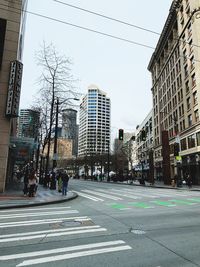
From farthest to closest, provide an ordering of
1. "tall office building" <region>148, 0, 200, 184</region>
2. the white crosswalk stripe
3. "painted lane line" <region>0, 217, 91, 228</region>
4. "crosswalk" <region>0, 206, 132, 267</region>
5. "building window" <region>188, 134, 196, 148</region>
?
"building window" <region>188, 134, 196, 148</region> < "tall office building" <region>148, 0, 200, 184</region> < "painted lane line" <region>0, 217, 91, 228</region> < the white crosswalk stripe < "crosswalk" <region>0, 206, 132, 267</region>

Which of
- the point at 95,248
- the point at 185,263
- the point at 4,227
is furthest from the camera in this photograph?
the point at 4,227

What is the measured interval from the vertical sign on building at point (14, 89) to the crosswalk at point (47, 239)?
1137cm

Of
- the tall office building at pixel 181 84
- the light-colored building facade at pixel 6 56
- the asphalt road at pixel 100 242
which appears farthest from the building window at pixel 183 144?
the asphalt road at pixel 100 242

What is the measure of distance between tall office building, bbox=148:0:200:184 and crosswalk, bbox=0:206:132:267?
1110 inches

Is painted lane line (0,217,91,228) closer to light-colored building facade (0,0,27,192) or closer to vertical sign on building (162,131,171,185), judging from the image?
light-colored building facade (0,0,27,192)

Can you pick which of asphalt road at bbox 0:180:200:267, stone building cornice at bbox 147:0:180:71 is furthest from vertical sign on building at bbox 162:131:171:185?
asphalt road at bbox 0:180:200:267

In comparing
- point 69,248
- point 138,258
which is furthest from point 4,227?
point 138,258

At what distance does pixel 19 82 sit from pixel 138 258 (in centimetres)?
1830

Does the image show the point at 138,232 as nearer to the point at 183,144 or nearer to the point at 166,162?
the point at 166,162

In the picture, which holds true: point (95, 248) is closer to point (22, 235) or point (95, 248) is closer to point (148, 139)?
point (22, 235)

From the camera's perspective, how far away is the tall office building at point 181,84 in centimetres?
4056

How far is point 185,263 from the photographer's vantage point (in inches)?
192

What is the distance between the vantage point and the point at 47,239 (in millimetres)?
6625

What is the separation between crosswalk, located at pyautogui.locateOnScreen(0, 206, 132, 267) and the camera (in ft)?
17.2
